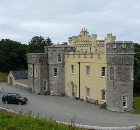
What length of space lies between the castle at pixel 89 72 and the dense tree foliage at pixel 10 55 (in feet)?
70.4

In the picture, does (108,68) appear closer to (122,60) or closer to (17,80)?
(122,60)

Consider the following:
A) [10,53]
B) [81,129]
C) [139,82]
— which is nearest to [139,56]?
[139,82]

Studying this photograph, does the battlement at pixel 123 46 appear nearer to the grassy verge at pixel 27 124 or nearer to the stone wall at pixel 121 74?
the stone wall at pixel 121 74

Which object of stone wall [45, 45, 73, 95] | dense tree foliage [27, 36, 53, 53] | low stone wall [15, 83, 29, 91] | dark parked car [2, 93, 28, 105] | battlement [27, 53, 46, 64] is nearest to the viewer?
dark parked car [2, 93, 28, 105]

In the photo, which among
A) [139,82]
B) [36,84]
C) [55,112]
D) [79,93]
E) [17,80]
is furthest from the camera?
[139,82]

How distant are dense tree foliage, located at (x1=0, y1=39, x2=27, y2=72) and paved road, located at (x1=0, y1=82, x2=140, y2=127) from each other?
30.3m

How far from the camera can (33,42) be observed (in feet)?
181

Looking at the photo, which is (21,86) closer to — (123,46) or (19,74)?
(19,74)

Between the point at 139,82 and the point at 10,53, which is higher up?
the point at 10,53

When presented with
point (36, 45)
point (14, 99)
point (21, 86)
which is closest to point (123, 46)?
point (14, 99)

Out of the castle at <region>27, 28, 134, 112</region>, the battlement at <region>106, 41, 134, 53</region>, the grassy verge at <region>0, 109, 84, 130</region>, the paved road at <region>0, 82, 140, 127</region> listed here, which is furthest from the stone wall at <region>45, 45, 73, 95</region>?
the grassy verge at <region>0, 109, 84, 130</region>

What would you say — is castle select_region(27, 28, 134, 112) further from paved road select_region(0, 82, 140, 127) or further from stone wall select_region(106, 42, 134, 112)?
paved road select_region(0, 82, 140, 127)

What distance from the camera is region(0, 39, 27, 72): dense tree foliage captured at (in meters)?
55.1

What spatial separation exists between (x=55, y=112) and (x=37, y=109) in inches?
101
